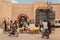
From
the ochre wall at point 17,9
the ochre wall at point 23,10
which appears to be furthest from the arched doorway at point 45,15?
the ochre wall at point 23,10

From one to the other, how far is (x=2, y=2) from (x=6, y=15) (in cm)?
342

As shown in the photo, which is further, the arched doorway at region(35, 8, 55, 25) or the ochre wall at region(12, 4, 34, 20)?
the ochre wall at region(12, 4, 34, 20)

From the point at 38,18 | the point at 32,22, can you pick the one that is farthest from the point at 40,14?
the point at 32,22

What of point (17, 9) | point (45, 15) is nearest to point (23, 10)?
point (17, 9)

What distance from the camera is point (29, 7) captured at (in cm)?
4894

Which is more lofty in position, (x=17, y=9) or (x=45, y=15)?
(x=17, y=9)

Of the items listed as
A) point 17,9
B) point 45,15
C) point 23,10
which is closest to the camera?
point 45,15

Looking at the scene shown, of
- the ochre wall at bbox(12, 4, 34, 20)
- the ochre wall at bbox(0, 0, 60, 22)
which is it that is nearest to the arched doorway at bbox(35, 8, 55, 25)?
the ochre wall at bbox(0, 0, 60, 22)

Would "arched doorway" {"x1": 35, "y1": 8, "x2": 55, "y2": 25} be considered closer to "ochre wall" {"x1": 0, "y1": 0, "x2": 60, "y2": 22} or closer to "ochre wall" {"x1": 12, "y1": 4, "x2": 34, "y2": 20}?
"ochre wall" {"x1": 0, "y1": 0, "x2": 60, "y2": 22}

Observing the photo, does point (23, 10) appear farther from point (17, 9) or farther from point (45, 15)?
point (45, 15)

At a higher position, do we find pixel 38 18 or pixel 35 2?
pixel 35 2

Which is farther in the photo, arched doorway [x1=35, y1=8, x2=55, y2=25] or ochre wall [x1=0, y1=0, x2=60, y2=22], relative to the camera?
ochre wall [x1=0, y1=0, x2=60, y2=22]

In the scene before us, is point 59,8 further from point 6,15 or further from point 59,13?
point 6,15

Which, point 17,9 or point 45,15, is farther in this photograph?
point 17,9
